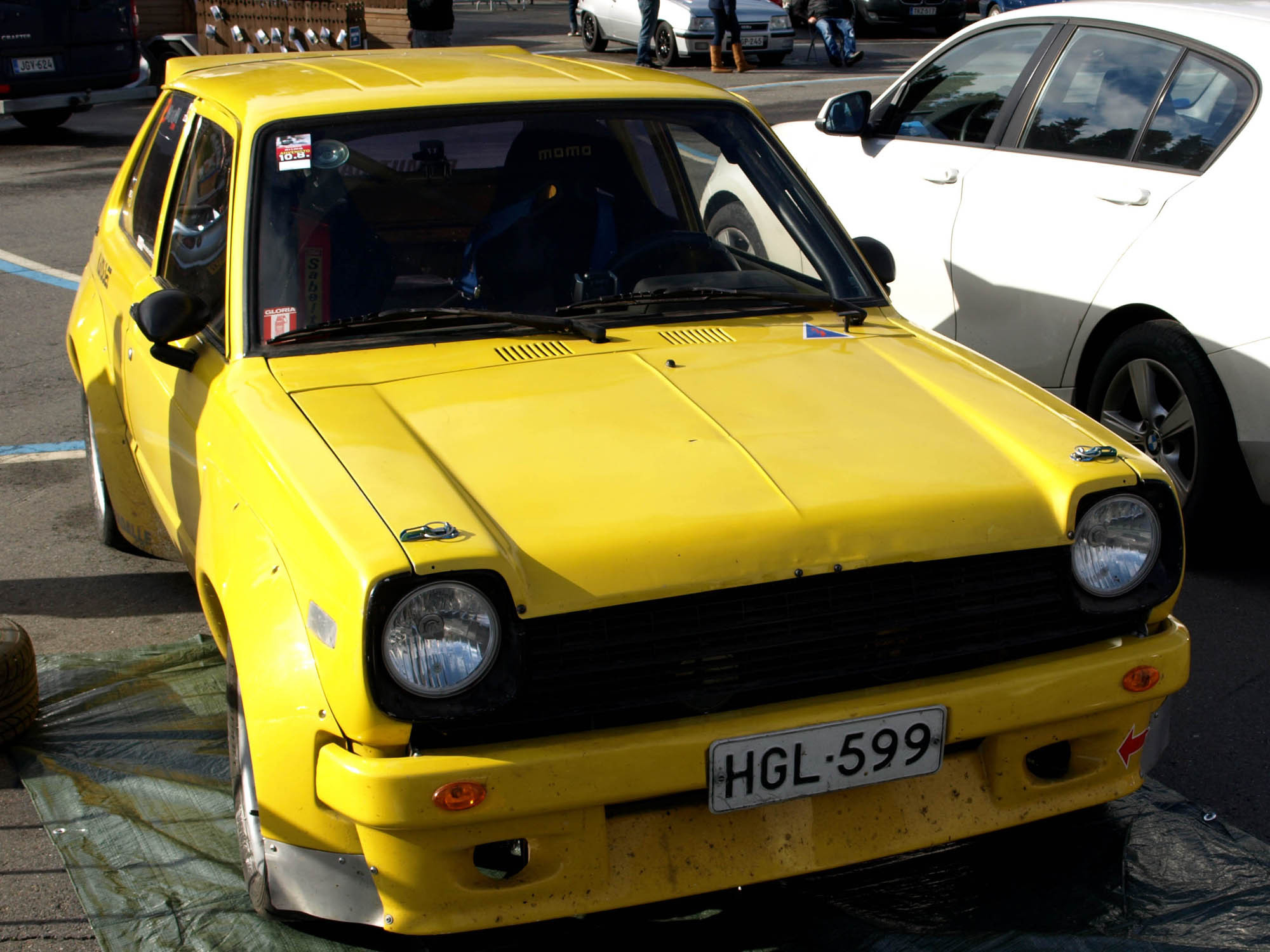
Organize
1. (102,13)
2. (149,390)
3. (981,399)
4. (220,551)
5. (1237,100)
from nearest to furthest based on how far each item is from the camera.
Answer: (220,551), (981,399), (149,390), (1237,100), (102,13)

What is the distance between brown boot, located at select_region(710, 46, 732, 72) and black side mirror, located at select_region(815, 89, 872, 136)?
46.1 feet

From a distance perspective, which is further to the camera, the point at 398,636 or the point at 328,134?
the point at 328,134

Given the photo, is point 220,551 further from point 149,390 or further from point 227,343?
point 149,390

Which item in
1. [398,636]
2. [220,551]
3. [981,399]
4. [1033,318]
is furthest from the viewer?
[1033,318]

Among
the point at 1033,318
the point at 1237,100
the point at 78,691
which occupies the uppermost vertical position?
the point at 1237,100

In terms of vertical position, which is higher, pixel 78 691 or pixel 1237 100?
pixel 1237 100

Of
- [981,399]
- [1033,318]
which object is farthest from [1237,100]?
[981,399]

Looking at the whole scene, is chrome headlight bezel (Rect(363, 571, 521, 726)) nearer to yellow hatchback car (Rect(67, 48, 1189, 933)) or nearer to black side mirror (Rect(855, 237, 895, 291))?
yellow hatchback car (Rect(67, 48, 1189, 933))

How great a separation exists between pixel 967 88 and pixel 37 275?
627cm

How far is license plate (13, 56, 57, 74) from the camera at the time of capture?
48.2 feet

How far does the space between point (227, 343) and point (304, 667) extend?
1.13 meters

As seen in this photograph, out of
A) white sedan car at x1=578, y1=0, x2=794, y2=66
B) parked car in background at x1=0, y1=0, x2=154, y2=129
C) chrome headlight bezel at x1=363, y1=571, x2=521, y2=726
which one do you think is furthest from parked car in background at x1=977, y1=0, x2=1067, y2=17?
chrome headlight bezel at x1=363, y1=571, x2=521, y2=726

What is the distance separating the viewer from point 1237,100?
485 centimetres

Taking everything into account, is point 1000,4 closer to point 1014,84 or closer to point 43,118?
point 43,118
